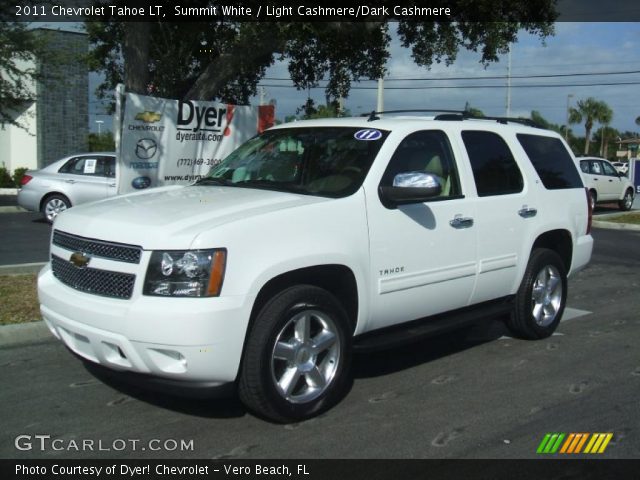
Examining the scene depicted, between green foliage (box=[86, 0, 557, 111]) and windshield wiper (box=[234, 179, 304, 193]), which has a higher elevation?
green foliage (box=[86, 0, 557, 111])

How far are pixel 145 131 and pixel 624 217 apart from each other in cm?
1434

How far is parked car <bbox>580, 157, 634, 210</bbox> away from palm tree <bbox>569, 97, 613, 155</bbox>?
4971cm

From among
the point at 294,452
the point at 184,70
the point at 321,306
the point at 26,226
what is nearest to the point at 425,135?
the point at 321,306

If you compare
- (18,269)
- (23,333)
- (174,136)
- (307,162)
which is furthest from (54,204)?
(307,162)

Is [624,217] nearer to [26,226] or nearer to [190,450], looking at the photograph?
[26,226]

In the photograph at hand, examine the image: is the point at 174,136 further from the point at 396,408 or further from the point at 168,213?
the point at 396,408

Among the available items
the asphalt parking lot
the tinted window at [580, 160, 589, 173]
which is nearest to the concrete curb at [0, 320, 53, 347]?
the asphalt parking lot

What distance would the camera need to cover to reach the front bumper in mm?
3756

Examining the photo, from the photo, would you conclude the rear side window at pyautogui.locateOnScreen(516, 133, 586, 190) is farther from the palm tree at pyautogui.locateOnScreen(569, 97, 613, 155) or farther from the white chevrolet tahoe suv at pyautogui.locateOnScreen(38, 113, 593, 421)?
the palm tree at pyautogui.locateOnScreen(569, 97, 613, 155)

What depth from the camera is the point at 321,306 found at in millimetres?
4309

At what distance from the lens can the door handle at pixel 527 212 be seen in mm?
5917

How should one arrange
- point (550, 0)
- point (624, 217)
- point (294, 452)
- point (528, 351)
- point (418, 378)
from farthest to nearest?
point (624, 217) → point (550, 0) → point (528, 351) → point (418, 378) → point (294, 452)

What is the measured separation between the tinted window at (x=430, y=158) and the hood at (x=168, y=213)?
0.87 meters

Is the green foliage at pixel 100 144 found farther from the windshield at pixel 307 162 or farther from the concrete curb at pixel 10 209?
the windshield at pixel 307 162
